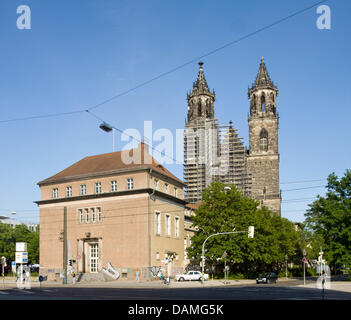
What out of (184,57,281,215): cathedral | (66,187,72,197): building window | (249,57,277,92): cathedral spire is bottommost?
(66,187,72,197): building window

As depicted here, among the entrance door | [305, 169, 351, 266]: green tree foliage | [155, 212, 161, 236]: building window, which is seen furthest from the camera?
the entrance door

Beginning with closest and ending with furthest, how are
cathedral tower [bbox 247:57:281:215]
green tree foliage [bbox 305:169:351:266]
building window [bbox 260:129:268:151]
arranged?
green tree foliage [bbox 305:169:351:266]
cathedral tower [bbox 247:57:281:215]
building window [bbox 260:129:268:151]

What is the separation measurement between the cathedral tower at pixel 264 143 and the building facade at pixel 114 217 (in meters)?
53.3

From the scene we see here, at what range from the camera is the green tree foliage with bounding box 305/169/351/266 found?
5025cm

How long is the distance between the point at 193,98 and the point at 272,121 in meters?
22.9

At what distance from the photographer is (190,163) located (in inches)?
4658

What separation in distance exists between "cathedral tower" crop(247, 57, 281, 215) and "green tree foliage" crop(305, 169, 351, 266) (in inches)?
2267

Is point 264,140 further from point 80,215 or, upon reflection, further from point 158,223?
point 80,215

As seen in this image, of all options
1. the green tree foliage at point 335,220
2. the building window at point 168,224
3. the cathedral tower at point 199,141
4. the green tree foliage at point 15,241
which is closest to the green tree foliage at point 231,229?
the building window at point 168,224

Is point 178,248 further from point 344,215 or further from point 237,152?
point 237,152

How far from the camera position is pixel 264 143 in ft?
385

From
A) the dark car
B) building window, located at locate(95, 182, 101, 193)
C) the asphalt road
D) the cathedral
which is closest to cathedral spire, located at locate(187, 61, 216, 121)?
the cathedral

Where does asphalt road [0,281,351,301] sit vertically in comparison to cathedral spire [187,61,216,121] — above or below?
below

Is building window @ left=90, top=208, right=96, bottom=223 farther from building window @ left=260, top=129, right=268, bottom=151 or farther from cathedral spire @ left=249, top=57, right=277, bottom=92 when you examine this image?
cathedral spire @ left=249, top=57, right=277, bottom=92
